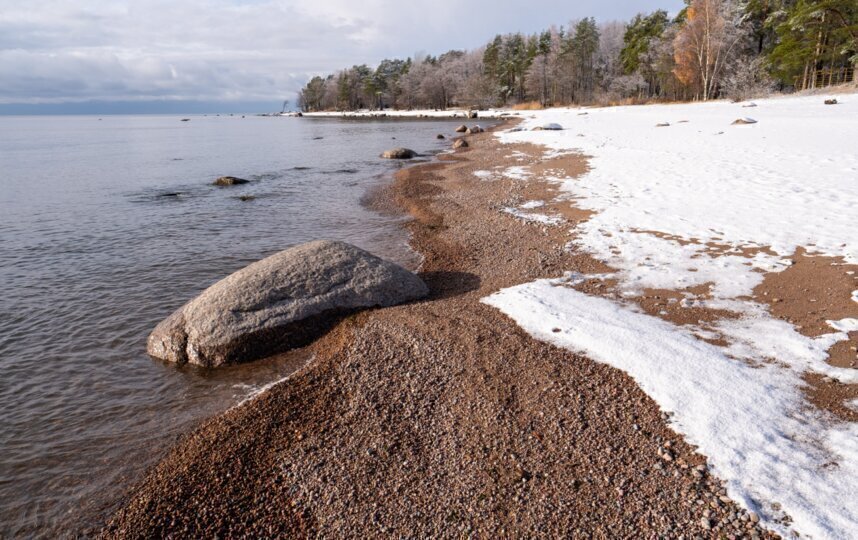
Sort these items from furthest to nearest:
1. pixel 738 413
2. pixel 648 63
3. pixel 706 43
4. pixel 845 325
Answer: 1. pixel 648 63
2. pixel 706 43
3. pixel 845 325
4. pixel 738 413

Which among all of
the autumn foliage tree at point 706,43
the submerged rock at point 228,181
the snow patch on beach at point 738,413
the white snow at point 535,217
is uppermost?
the autumn foliage tree at point 706,43

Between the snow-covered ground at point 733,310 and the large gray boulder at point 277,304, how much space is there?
2.59m

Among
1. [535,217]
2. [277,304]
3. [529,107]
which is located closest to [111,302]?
[277,304]

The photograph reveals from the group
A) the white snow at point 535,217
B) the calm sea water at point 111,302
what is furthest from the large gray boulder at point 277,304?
the white snow at point 535,217

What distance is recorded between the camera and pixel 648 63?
75.4m

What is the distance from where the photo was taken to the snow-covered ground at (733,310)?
4.49m

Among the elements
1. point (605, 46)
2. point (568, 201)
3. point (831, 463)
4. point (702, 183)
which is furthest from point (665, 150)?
point (605, 46)

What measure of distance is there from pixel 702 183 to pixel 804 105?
29145mm

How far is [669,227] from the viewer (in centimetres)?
1166

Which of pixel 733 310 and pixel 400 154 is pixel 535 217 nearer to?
pixel 733 310

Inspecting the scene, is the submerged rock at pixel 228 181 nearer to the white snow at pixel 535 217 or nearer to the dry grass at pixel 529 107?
the white snow at pixel 535 217

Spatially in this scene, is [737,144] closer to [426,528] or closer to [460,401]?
[460,401]

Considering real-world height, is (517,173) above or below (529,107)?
below

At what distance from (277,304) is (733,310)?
7.98 m
